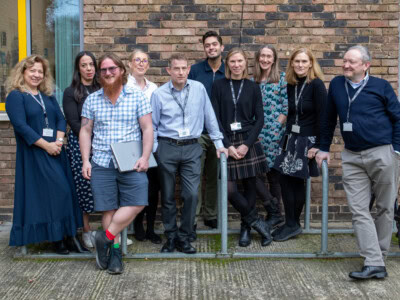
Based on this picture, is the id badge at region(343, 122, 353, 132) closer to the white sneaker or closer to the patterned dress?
the patterned dress

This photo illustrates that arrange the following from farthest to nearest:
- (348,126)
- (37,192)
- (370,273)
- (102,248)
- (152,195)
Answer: (152,195) < (37,192) < (102,248) < (348,126) < (370,273)

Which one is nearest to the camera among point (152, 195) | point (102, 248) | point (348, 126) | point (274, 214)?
point (348, 126)

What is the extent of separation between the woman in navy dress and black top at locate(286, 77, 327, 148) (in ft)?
7.34

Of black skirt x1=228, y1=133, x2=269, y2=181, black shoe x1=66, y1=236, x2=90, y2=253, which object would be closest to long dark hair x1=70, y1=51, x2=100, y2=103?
black shoe x1=66, y1=236, x2=90, y2=253

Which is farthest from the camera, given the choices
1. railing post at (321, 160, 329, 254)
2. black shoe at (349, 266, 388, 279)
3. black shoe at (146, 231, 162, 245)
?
black shoe at (146, 231, 162, 245)

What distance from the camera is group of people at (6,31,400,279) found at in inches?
164

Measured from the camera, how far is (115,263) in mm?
4254

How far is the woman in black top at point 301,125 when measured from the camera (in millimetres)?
4809

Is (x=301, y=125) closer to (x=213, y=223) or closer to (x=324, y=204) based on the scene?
(x=324, y=204)

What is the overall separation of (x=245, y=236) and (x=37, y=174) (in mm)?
2012

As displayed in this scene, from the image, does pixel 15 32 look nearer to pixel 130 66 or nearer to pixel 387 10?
pixel 130 66

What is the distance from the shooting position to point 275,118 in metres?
5.18

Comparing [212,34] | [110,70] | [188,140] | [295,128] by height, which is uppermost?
[212,34]

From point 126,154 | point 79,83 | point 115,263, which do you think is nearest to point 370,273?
point 115,263
